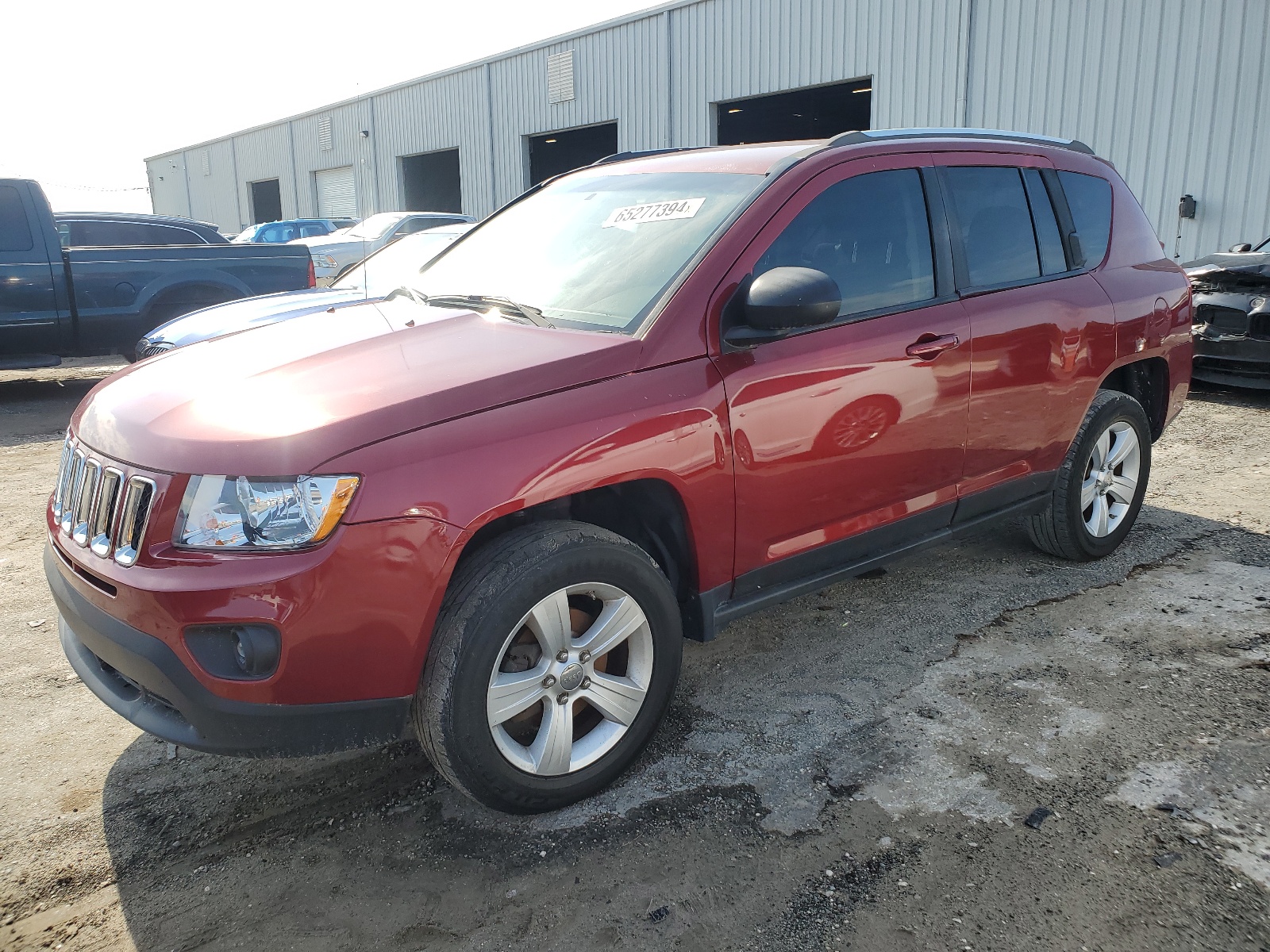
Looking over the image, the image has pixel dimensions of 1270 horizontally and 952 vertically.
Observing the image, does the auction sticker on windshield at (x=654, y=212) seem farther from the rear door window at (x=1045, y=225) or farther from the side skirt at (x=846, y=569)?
the rear door window at (x=1045, y=225)

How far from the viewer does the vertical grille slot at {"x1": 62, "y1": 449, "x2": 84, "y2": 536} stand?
2.60 metres

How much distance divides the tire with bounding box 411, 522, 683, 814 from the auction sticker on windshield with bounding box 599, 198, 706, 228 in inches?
46.3

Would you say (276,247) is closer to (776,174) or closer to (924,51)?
(776,174)

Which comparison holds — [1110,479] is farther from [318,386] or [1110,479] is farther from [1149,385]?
[318,386]

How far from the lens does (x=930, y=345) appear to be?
3307 millimetres

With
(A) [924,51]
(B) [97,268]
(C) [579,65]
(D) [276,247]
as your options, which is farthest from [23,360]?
(C) [579,65]

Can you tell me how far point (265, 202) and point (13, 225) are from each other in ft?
104

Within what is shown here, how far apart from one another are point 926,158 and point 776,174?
30.2 inches

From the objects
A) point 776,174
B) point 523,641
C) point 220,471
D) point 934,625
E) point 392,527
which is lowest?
point 934,625

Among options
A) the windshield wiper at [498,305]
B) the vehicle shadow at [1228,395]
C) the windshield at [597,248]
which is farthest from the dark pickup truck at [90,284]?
the vehicle shadow at [1228,395]

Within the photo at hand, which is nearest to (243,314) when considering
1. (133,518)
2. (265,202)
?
(133,518)

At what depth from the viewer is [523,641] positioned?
102 inches

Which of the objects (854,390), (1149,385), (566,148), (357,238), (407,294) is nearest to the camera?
(854,390)

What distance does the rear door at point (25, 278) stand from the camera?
333 inches
